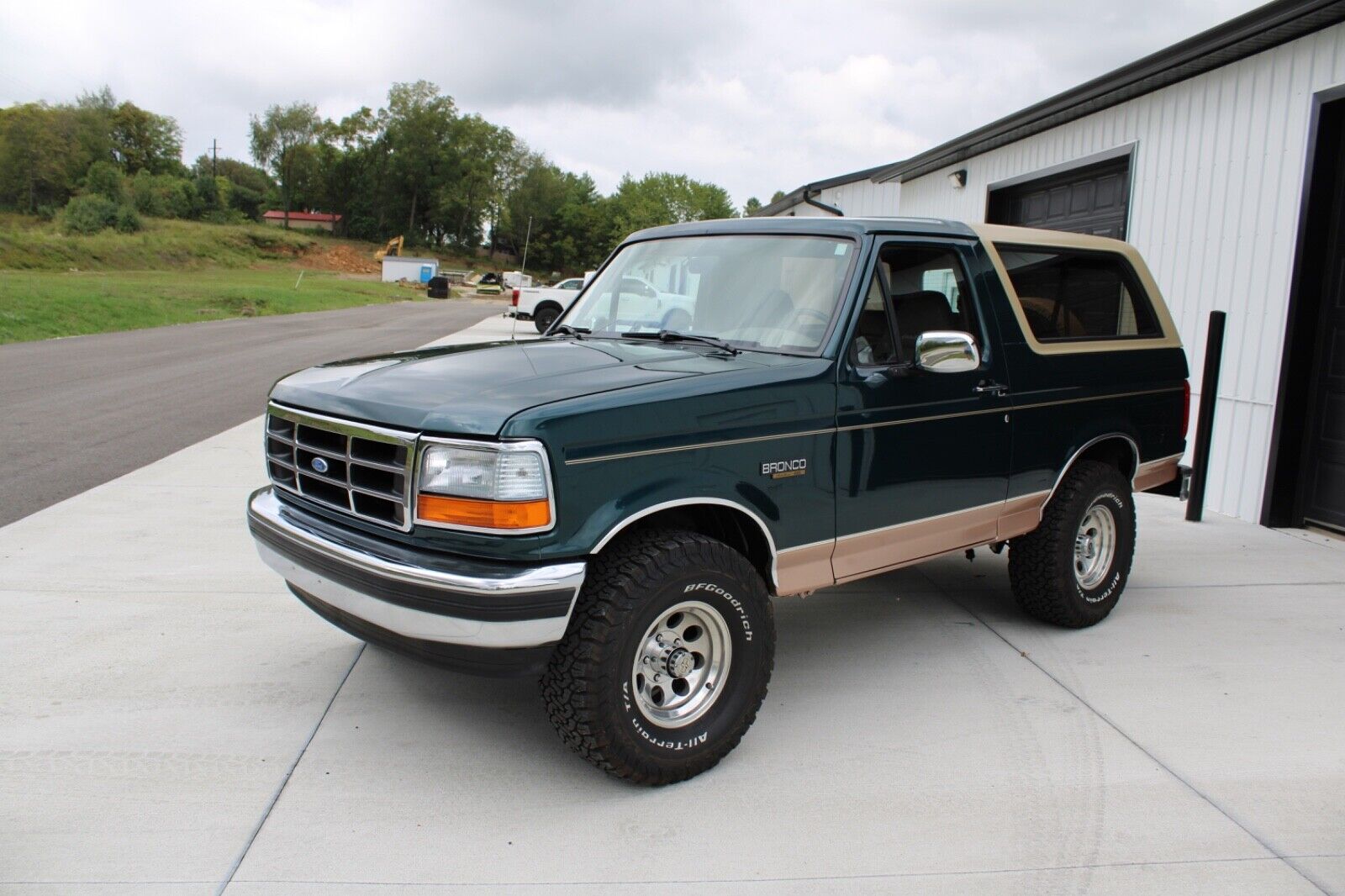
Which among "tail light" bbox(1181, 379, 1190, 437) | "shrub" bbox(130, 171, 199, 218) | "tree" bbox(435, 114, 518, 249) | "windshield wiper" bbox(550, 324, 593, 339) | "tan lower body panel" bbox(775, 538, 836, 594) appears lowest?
"tan lower body panel" bbox(775, 538, 836, 594)

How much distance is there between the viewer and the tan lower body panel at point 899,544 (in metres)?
3.77

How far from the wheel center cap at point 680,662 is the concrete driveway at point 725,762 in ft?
1.30

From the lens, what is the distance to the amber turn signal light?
9.95ft

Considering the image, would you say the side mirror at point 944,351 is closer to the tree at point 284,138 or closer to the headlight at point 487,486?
the headlight at point 487,486

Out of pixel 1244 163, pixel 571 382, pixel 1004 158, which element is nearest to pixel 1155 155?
pixel 1244 163

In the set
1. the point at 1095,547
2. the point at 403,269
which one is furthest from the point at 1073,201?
the point at 403,269

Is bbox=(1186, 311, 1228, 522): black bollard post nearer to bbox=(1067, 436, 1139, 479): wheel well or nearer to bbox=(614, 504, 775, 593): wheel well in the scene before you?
bbox=(1067, 436, 1139, 479): wheel well

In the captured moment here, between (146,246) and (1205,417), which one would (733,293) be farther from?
(146,246)

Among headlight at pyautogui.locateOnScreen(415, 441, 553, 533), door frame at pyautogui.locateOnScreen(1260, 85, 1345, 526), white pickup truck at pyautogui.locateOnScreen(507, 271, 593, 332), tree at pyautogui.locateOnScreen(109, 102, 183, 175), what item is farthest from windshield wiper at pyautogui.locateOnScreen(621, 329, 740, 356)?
tree at pyautogui.locateOnScreen(109, 102, 183, 175)

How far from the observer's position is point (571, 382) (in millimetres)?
3389

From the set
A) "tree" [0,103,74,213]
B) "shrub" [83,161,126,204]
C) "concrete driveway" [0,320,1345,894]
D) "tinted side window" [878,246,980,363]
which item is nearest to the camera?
"concrete driveway" [0,320,1345,894]

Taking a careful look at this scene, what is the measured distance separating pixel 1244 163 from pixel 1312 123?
0.72 m

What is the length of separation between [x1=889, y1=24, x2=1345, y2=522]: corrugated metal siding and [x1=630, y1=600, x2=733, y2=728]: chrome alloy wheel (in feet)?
19.0

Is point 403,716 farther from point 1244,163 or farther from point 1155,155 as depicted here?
point 1155,155
